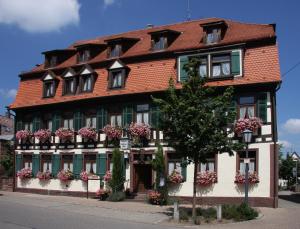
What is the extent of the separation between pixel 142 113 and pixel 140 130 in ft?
4.68

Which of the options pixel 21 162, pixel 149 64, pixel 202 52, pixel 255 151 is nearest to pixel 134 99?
pixel 149 64

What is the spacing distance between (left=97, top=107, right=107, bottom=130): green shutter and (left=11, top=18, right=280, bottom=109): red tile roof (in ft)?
2.93

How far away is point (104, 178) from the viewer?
28.2m

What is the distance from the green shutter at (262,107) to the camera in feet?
78.8

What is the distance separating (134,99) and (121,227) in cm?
1270

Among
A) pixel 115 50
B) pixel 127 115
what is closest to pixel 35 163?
pixel 127 115

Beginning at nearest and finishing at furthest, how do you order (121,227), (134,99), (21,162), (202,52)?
1. (121,227)
2. (202,52)
3. (134,99)
4. (21,162)

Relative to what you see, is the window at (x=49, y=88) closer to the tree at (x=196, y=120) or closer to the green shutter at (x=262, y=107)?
the green shutter at (x=262, y=107)

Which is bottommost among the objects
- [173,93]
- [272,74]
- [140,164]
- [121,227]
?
[121,227]

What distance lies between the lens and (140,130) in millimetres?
26750

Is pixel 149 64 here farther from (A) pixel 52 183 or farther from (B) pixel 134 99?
(A) pixel 52 183

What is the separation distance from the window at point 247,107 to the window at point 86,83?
32.6 ft

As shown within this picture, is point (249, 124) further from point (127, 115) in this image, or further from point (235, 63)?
point (127, 115)

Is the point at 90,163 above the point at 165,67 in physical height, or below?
below
